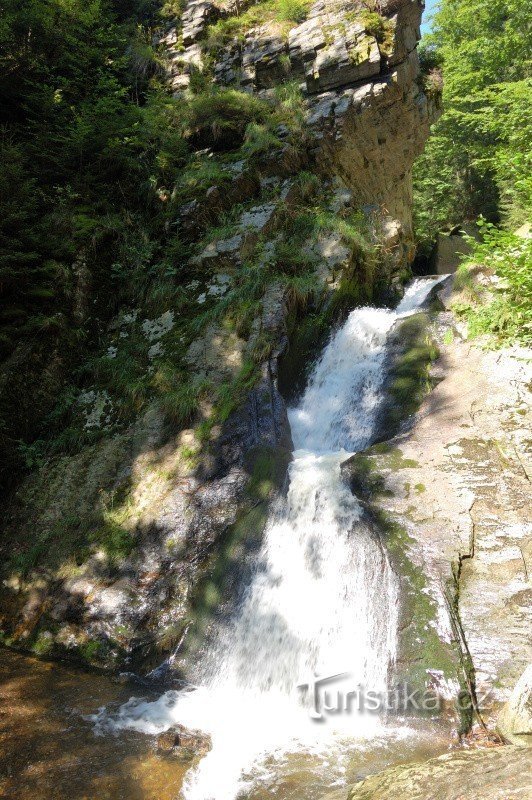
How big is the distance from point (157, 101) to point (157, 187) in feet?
8.90

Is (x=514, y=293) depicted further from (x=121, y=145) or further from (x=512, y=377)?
(x=121, y=145)

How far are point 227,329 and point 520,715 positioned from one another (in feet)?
20.1

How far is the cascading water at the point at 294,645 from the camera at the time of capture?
4.24 meters

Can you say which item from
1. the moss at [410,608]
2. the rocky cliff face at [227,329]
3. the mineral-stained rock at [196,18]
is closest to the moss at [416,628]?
the moss at [410,608]

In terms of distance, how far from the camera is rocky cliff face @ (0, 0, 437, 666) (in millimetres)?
5910

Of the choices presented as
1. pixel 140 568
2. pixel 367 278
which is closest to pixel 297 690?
pixel 140 568

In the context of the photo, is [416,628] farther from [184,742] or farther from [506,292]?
[506,292]

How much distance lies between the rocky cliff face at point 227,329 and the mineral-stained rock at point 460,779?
3.00 m

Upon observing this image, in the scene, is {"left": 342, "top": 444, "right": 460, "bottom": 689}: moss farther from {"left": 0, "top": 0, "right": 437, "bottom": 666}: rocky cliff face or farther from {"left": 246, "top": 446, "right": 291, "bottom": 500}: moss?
{"left": 0, "top": 0, "right": 437, "bottom": 666}: rocky cliff face

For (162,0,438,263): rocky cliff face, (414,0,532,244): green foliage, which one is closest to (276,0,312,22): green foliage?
(162,0,438,263): rocky cliff face

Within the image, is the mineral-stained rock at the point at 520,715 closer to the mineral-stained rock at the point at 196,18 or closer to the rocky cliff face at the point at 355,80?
the rocky cliff face at the point at 355,80

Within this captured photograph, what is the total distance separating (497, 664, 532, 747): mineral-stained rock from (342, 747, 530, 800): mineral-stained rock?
39.2 inches

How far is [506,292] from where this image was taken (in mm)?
7105

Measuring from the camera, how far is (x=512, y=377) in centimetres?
634
